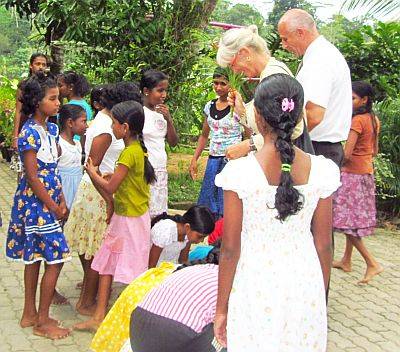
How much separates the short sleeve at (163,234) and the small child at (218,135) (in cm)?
121

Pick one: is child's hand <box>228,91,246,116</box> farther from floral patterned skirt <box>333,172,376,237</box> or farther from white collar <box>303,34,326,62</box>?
floral patterned skirt <box>333,172,376,237</box>

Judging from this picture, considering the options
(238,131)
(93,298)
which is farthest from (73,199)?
(238,131)

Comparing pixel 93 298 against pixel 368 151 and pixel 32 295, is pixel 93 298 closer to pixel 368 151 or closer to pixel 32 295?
pixel 32 295

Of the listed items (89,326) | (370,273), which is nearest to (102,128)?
(89,326)

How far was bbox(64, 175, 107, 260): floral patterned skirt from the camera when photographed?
14.6 ft

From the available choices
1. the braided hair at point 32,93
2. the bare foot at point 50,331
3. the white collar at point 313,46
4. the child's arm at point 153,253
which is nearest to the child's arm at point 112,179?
the braided hair at point 32,93

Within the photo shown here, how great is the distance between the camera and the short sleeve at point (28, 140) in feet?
12.4

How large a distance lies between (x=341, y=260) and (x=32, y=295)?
3.03 meters

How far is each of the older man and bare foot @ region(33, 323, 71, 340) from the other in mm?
1979

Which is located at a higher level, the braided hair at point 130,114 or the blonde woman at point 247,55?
the blonde woman at point 247,55

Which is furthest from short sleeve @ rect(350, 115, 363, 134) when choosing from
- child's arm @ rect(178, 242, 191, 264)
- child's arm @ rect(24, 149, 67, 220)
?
child's arm @ rect(24, 149, 67, 220)

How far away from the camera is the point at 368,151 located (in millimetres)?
5625

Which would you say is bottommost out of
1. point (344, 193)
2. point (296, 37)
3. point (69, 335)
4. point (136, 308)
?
point (69, 335)

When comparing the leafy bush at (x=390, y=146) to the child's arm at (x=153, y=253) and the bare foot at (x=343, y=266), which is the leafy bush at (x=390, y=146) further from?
the child's arm at (x=153, y=253)
